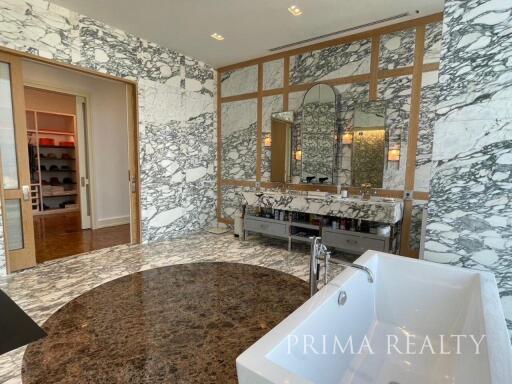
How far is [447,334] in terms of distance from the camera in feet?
6.60

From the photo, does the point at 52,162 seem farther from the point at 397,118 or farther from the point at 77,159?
the point at 397,118

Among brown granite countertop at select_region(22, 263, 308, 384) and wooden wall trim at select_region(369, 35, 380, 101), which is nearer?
brown granite countertop at select_region(22, 263, 308, 384)

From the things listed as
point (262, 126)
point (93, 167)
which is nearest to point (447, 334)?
point (262, 126)

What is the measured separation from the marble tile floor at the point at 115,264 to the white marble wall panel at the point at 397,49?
2.97 meters

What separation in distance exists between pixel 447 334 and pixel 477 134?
1445 mm

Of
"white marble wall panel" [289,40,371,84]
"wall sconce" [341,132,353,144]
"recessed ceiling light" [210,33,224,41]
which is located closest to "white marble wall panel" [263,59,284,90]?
"white marble wall panel" [289,40,371,84]

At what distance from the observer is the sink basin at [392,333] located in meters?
1.22

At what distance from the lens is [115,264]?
3814mm

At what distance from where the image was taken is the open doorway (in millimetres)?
4973

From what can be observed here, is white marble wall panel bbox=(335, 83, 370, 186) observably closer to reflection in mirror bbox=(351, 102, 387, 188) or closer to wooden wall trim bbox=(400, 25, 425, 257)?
reflection in mirror bbox=(351, 102, 387, 188)

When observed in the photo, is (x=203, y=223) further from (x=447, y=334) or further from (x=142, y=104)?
(x=447, y=334)

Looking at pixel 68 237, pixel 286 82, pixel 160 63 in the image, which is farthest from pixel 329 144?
pixel 68 237

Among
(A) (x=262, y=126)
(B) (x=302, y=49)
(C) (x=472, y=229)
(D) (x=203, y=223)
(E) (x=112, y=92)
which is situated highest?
(B) (x=302, y=49)

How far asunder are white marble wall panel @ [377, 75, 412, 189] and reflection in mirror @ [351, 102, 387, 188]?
90 millimetres
